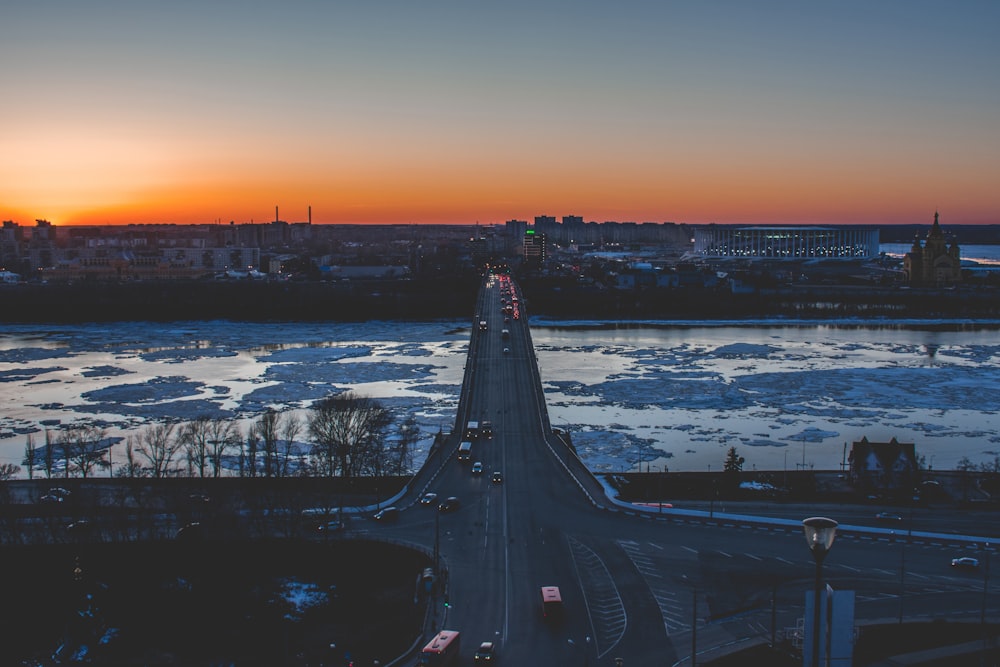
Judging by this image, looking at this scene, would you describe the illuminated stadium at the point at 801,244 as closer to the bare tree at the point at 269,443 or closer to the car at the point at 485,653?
the bare tree at the point at 269,443

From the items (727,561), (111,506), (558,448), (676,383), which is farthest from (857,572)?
(676,383)

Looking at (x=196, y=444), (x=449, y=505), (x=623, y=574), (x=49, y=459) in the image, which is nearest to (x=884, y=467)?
(x=623, y=574)

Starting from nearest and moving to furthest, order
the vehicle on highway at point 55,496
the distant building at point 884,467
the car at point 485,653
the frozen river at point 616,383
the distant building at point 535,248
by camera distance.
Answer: the car at point 485,653 < the vehicle on highway at point 55,496 < the distant building at point 884,467 < the frozen river at point 616,383 < the distant building at point 535,248

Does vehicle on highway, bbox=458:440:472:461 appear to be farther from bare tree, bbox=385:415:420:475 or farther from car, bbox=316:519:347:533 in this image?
car, bbox=316:519:347:533

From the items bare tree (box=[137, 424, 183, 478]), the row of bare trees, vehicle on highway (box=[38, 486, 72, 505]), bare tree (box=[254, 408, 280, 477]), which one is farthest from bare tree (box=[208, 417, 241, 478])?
vehicle on highway (box=[38, 486, 72, 505])

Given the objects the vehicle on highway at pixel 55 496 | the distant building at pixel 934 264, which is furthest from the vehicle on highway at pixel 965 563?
the distant building at pixel 934 264
